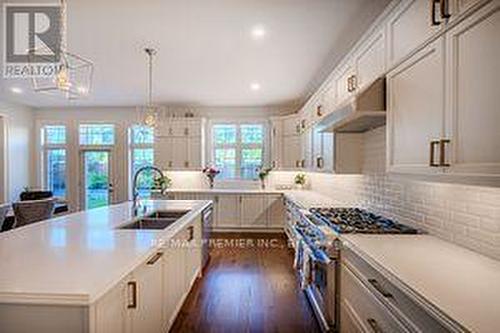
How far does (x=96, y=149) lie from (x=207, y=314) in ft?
17.9

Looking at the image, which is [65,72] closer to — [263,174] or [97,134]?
[263,174]

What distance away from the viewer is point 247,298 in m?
3.30

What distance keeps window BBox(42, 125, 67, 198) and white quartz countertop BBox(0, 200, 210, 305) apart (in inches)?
207

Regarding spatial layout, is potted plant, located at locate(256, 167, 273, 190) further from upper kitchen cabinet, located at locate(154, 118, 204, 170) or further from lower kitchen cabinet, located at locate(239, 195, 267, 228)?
upper kitchen cabinet, located at locate(154, 118, 204, 170)

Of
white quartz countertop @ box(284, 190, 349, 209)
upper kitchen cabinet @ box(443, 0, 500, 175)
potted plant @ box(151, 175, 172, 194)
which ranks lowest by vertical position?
white quartz countertop @ box(284, 190, 349, 209)

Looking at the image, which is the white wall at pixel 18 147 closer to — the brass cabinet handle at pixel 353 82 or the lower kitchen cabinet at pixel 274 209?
the lower kitchen cabinet at pixel 274 209

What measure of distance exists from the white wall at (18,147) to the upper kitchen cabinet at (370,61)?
6770 millimetres

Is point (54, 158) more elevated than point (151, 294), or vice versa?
point (54, 158)

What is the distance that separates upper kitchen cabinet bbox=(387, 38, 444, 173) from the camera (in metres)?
1.51

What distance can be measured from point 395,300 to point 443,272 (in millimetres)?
262

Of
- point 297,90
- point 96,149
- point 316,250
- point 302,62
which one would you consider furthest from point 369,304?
point 96,149

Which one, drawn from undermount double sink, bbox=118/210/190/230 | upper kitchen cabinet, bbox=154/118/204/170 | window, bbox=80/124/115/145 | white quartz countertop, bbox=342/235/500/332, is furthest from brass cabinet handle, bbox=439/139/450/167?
window, bbox=80/124/115/145

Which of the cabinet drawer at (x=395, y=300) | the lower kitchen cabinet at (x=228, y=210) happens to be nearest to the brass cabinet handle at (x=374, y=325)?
the cabinet drawer at (x=395, y=300)

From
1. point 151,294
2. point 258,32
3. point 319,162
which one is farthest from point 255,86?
point 151,294
